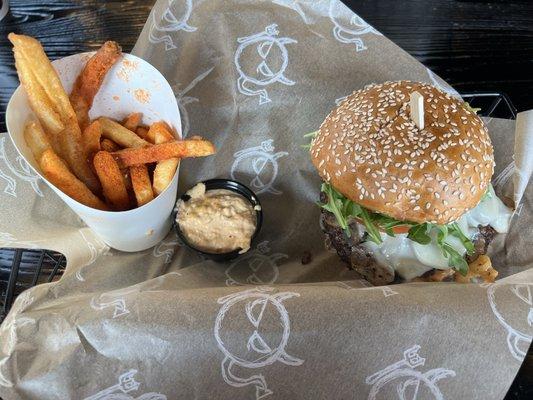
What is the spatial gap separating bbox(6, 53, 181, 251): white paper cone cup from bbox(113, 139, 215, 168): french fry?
10 cm

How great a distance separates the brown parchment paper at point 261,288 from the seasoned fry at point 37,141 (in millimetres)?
394

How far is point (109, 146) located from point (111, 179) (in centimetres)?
23

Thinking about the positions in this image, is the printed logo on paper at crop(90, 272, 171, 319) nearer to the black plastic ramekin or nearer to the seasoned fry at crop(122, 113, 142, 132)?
the black plastic ramekin

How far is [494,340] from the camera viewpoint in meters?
1.29

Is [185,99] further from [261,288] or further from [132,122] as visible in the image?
[261,288]

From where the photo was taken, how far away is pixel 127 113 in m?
2.04

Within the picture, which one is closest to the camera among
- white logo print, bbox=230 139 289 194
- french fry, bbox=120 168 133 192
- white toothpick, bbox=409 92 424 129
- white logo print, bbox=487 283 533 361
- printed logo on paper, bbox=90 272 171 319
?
white logo print, bbox=487 283 533 361

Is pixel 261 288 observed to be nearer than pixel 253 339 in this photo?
No

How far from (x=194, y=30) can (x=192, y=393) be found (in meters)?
1.46

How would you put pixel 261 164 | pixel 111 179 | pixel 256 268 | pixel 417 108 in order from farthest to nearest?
pixel 261 164 → pixel 256 268 → pixel 111 179 → pixel 417 108

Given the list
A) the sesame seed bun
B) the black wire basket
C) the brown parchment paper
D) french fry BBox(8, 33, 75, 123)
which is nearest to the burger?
the sesame seed bun

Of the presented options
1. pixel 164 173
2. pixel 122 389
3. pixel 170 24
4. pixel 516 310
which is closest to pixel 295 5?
pixel 170 24

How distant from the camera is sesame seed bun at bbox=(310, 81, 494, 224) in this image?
5.29 ft

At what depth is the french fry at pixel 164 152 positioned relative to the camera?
5.59 ft
